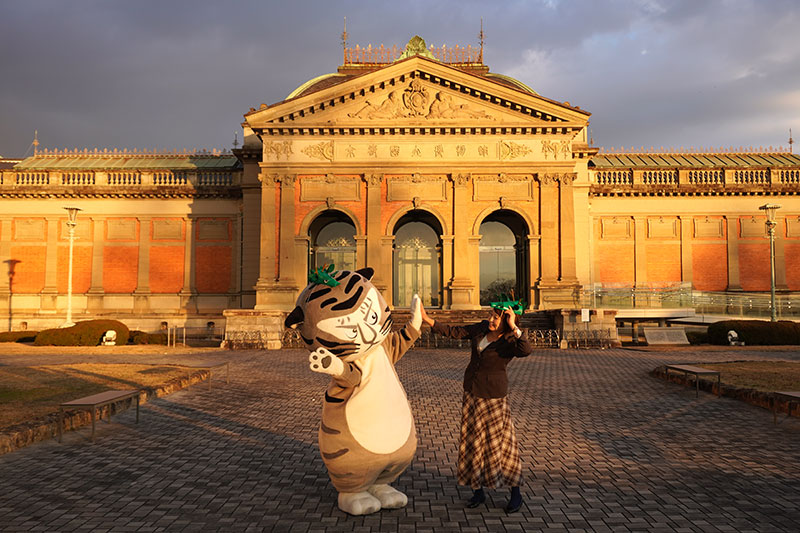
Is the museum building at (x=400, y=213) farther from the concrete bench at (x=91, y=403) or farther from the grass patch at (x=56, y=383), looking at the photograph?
the concrete bench at (x=91, y=403)

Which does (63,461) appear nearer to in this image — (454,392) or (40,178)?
(454,392)

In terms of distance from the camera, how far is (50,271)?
33469 mm

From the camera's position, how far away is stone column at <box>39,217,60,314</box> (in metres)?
33.1

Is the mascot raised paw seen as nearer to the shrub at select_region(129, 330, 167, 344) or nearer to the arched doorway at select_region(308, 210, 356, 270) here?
the shrub at select_region(129, 330, 167, 344)

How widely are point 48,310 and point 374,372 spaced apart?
1368 inches

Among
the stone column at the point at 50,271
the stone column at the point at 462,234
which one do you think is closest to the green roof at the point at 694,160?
the stone column at the point at 462,234

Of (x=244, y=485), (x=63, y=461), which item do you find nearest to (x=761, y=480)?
(x=244, y=485)

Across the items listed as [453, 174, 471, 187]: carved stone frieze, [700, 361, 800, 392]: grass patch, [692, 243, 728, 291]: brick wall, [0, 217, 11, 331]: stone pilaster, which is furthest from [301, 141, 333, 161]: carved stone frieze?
[692, 243, 728, 291]: brick wall

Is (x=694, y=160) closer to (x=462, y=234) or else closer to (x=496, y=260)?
(x=496, y=260)

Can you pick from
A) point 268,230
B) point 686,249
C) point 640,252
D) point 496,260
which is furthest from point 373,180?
point 686,249

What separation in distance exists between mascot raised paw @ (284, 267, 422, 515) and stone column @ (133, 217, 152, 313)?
103 ft

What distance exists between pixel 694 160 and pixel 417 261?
21.0m

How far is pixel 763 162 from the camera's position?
37312 millimetres

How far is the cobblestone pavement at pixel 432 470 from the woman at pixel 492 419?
0.33 m
